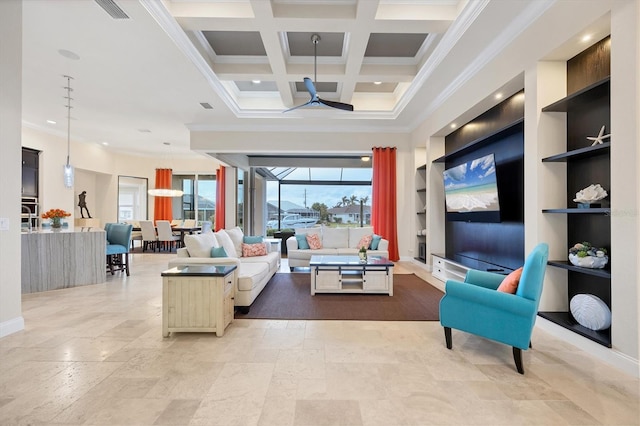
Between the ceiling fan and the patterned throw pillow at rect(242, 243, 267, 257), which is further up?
the ceiling fan

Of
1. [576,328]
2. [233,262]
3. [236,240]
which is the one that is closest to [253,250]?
[236,240]

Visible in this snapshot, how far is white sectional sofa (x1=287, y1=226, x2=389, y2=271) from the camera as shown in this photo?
20.0 feet

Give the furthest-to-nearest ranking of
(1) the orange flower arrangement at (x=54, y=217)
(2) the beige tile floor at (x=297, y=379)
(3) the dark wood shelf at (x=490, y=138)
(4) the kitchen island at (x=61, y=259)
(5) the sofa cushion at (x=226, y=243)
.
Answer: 1. (1) the orange flower arrangement at (x=54, y=217)
2. (5) the sofa cushion at (x=226, y=243)
3. (4) the kitchen island at (x=61, y=259)
4. (3) the dark wood shelf at (x=490, y=138)
5. (2) the beige tile floor at (x=297, y=379)

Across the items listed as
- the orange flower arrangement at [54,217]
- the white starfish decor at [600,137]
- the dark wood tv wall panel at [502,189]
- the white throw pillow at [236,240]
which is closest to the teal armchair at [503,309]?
the white starfish decor at [600,137]

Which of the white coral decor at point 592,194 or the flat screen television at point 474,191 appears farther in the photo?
the flat screen television at point 474,191

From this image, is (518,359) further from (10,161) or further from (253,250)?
(10,161)

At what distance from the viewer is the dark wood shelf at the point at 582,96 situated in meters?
2.50

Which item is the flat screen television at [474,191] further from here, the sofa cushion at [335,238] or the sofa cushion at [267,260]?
the sofa cushion at [267,260]

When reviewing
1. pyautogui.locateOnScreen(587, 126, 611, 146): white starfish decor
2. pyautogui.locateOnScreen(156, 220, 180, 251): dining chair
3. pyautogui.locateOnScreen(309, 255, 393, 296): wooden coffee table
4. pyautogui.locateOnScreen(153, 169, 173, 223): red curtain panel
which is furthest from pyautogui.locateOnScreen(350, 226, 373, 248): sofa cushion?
pyautogui.locateOnScreen(153, 169, 173, 223): red curtain panel

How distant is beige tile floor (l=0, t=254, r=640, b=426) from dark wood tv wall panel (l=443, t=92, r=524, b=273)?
1.33 metres

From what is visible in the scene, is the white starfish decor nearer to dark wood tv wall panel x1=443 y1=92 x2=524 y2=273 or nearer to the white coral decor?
the white coral decor

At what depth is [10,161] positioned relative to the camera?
2922 mm

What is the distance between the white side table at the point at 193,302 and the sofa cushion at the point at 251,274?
2.26 feet

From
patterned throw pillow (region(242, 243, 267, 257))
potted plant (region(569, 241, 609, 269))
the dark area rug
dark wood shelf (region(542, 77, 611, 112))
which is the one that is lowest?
the dark area rug
